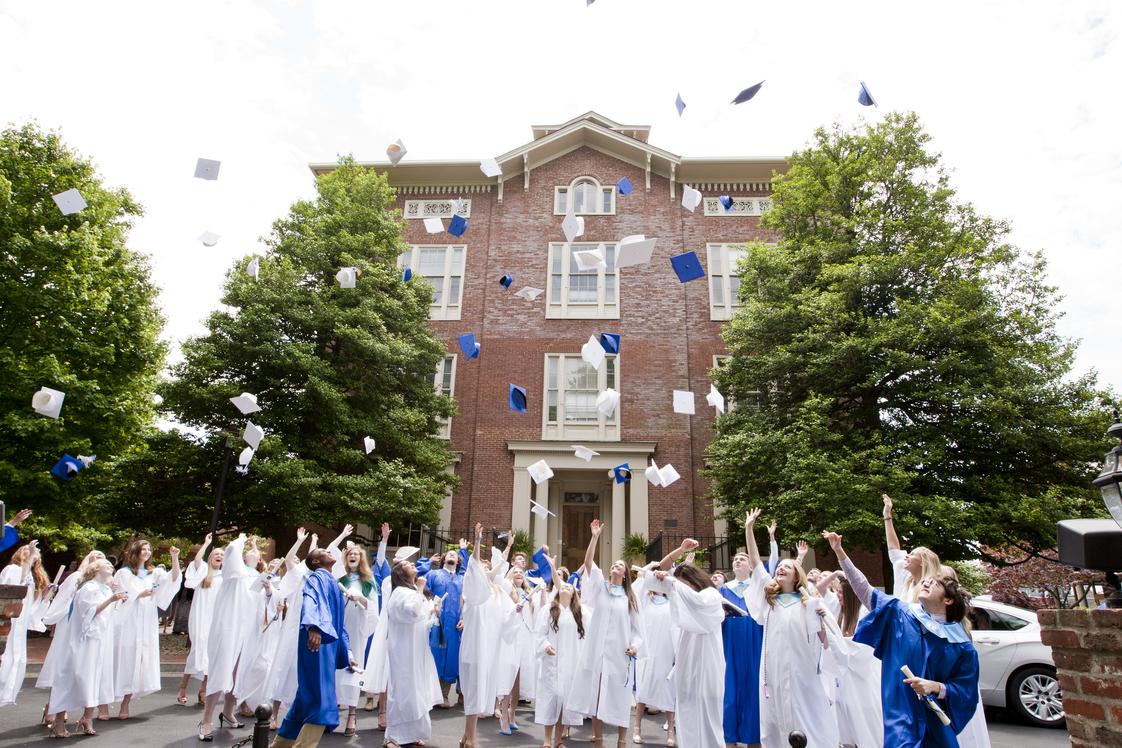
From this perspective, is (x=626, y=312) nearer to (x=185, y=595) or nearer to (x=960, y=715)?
(x=185, y=595)

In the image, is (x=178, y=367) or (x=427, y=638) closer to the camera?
(x=427, y=638)

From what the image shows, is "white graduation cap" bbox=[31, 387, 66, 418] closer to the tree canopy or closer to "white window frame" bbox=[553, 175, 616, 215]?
the tree canopy

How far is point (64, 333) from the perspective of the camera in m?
17.1

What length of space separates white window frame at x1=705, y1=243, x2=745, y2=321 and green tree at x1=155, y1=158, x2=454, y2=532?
29.7 ft

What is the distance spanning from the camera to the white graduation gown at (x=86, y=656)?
→ 290 inches

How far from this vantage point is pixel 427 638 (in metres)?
7.21

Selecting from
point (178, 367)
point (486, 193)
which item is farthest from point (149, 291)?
Result: point (486, 193)

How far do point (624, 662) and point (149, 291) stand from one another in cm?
1793

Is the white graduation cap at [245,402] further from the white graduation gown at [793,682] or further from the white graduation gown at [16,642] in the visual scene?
the white graduation gown at [793,682]

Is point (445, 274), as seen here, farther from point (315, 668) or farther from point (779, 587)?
point (315, 668)

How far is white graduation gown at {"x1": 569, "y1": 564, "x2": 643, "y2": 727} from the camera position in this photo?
716 centimetres

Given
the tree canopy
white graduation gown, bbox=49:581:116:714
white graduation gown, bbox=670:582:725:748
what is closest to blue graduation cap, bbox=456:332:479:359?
the tree canopy

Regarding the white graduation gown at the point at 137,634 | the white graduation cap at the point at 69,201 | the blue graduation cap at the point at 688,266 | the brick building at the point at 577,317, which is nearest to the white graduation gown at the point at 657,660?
the blue graduation cap at the point at 688,266

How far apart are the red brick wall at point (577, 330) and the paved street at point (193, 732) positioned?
32.4 feet
